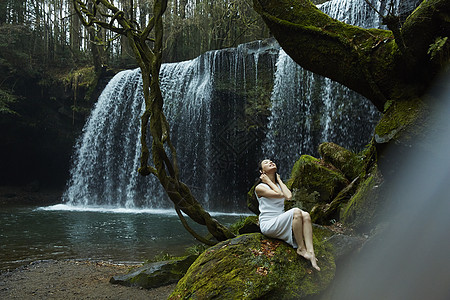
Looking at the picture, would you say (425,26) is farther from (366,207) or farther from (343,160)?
(343,160)

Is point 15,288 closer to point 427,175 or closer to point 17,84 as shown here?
point 427,175

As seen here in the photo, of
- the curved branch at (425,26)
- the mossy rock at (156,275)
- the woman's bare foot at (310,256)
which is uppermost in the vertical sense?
the curved branch at (425,26)

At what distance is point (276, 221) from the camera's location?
3287 millimetres

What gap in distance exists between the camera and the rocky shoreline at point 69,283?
4801mm

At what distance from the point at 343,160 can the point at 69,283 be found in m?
5.05

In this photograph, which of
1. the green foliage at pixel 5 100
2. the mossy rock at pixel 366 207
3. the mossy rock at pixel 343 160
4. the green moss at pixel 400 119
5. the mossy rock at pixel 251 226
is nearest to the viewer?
the green moss at pixel 400 119

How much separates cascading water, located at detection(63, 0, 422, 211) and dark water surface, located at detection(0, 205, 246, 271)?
4.01 metres

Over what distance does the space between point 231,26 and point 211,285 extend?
2085 centimetres

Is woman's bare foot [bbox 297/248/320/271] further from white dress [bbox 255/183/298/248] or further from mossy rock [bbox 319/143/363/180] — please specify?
mossy rock [bbox 319/143/363/180]

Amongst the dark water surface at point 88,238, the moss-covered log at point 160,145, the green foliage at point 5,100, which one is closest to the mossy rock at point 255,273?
the moss-covered log at point 160,145

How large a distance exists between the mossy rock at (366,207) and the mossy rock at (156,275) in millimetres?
2375

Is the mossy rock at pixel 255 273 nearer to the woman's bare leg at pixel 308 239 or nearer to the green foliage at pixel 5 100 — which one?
the woman's bare leg at pixel 308 239

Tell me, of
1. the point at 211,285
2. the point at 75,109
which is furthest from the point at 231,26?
the point at 211,285

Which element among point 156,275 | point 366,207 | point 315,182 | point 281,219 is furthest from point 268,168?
point 315,182
